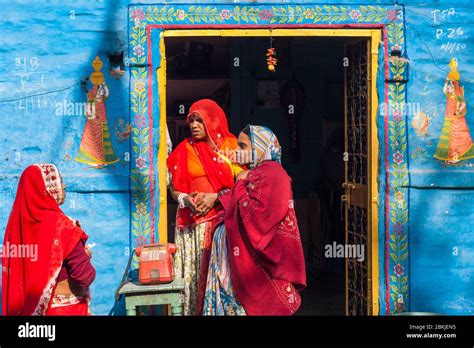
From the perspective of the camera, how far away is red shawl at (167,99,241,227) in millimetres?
5852

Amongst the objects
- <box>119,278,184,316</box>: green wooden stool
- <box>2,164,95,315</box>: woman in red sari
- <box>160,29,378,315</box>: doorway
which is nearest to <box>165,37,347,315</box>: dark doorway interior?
<box>160,29,378,315</box>: doorway

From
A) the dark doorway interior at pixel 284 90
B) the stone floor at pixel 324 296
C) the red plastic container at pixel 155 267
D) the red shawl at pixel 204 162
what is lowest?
the stone floor at pixel 324 296

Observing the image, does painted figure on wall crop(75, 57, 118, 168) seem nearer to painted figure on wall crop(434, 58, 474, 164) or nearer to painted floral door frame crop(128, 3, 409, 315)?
painted floral door frame crop(128, 3, 409, 315)

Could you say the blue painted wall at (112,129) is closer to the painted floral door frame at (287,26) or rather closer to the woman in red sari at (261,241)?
the painted floral door frame at (287,26)

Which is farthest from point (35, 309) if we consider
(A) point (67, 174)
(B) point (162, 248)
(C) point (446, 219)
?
(C) point (446, 219)

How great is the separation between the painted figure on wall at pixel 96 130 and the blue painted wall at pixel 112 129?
6 cm

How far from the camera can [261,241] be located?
497 centimetres

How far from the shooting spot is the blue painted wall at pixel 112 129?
595 centimetres

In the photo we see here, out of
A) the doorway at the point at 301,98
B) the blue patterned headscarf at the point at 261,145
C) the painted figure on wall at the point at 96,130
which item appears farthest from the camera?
the doorway at the point at 301,98

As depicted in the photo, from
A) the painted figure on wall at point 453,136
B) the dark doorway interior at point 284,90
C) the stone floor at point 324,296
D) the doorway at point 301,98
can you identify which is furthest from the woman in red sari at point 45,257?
the dark doorway interior at point 284,90

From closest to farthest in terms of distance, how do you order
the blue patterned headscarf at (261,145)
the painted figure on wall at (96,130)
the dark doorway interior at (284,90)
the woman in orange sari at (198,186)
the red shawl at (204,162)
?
the blue patterned headscarf at (261,145), the woman in orange sari at (198,186), the red shawl at (204,162), the painted figure on wall at (96,130), the dark doorway interior at (284,90)

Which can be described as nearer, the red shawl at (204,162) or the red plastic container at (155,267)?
the red plastic container at (155,267)

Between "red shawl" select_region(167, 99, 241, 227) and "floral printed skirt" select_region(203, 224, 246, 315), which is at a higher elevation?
"red shawl" select_region(167, 99, 241, 227)

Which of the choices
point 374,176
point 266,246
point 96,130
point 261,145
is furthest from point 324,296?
point 96,130
